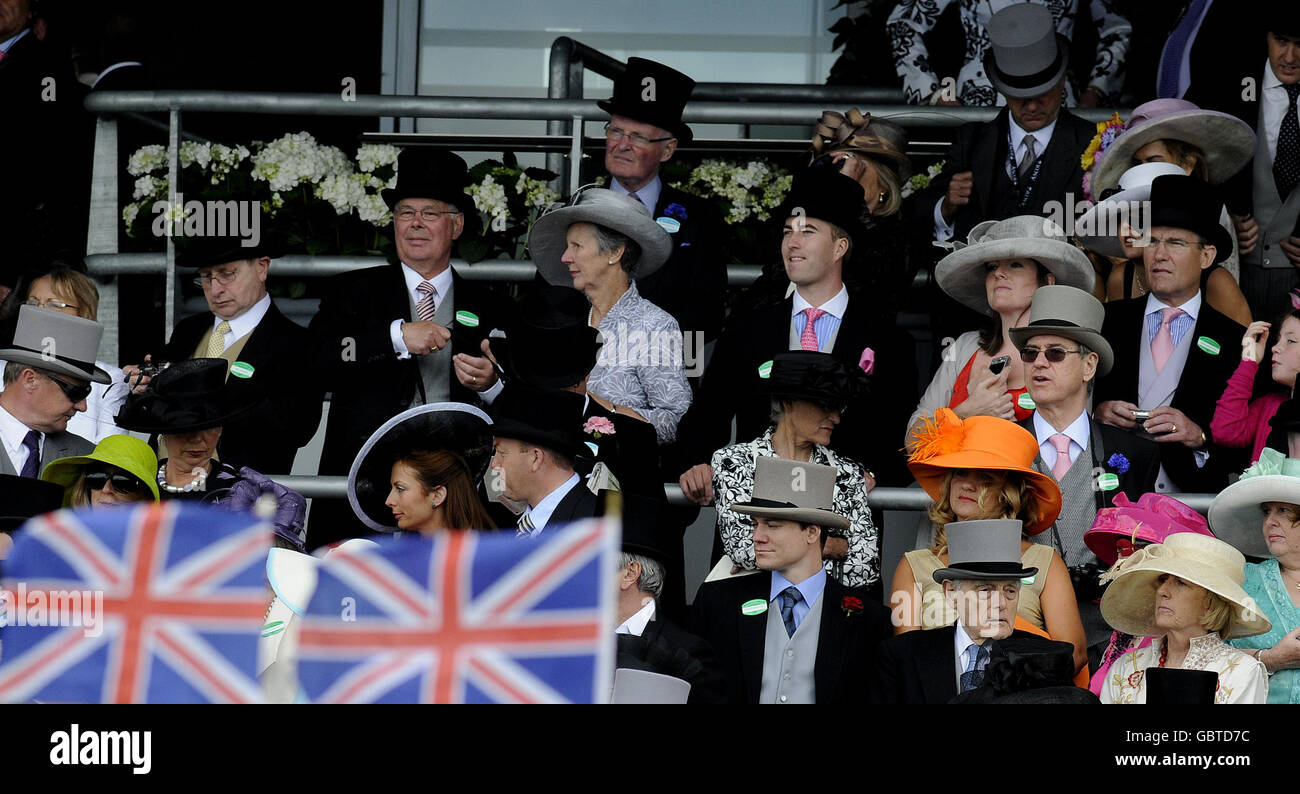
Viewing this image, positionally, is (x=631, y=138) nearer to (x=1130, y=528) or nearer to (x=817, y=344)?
(x=817, y=344)

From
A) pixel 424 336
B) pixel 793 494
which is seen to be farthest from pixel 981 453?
pixel 424 336

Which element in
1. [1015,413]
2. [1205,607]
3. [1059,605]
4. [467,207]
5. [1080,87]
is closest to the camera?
[1205,607]

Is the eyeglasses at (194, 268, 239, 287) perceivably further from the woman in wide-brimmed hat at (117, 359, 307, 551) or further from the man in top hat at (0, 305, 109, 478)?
the woman in wide-brimmed hat at (117, 359, 307, 551)

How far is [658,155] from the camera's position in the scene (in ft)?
23.6

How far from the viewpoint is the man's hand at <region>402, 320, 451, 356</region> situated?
619cm

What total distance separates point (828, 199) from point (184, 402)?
94.9 inches

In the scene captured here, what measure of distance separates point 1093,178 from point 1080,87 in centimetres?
179

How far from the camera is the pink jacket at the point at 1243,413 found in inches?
237

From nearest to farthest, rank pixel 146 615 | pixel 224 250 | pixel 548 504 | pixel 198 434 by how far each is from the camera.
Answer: pixel 146 615 < pixel 548 504 < pixel 198 434 < pixel 224 250
